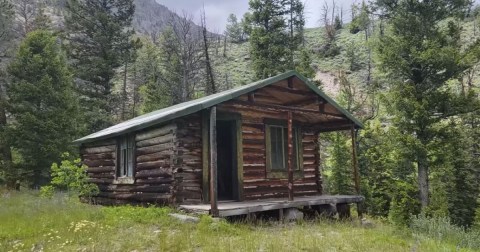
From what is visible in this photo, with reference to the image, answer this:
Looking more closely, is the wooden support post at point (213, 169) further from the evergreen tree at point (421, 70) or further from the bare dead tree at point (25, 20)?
the bare dead tree at point (25, 20)

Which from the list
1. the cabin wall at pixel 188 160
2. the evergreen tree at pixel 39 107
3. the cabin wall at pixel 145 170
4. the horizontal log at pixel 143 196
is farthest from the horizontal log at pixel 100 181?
the evergreen tree at pixel 39 107

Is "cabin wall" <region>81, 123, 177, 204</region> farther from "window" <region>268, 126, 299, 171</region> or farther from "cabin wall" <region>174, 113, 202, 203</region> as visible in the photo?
"window" <region>268, 126, 299, 171</region>

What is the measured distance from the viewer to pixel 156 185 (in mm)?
13250

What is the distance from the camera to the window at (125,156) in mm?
14797

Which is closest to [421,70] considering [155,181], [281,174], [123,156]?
[281,174]

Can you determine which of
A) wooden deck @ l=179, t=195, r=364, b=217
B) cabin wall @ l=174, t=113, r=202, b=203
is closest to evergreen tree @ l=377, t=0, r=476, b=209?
wooden deck @ l=179, t=195, r=364, b=217

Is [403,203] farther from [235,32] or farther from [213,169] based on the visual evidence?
[235,32]

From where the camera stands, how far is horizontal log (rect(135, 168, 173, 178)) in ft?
41.5

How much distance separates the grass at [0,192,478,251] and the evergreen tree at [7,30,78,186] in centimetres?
1259

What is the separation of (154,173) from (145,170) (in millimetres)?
731

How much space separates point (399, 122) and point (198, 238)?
13.7 meters

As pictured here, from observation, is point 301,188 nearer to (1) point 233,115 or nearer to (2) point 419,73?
(1) point 233,115

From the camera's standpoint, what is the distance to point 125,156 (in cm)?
1530

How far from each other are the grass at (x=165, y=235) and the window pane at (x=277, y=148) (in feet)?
12.2
